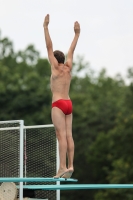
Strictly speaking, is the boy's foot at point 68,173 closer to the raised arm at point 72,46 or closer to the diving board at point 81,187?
the diving board at point 81,187

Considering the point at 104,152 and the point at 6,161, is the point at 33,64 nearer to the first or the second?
the point at 104,152

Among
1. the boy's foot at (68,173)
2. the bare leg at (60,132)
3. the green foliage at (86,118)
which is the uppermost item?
the green foliage at (86,118)

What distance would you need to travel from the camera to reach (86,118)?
58.9m

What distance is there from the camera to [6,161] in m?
16.8

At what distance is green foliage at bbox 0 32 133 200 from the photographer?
5062 centimetres

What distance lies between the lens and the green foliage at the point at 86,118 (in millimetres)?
50625

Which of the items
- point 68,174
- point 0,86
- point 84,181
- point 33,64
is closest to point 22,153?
point 68,174

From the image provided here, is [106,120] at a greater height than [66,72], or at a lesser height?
Answer: greater

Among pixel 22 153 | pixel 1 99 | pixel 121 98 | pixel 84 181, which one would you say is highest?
pixel 121 98

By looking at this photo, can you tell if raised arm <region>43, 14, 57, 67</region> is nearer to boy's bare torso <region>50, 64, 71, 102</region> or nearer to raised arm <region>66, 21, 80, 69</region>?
boy's bare torso <region>50, 64, 71, 102</region>

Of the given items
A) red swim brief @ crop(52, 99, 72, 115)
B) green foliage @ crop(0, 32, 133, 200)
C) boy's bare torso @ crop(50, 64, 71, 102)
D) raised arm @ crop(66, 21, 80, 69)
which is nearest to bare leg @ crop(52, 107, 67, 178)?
red swim brief @ crop(52, 99, 72, 115)

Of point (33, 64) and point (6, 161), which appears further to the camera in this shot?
point (33, 64)

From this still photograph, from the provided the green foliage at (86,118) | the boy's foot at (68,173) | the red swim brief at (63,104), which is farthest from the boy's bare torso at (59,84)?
the green foliage at (86,118)

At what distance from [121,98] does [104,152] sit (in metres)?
13.6
